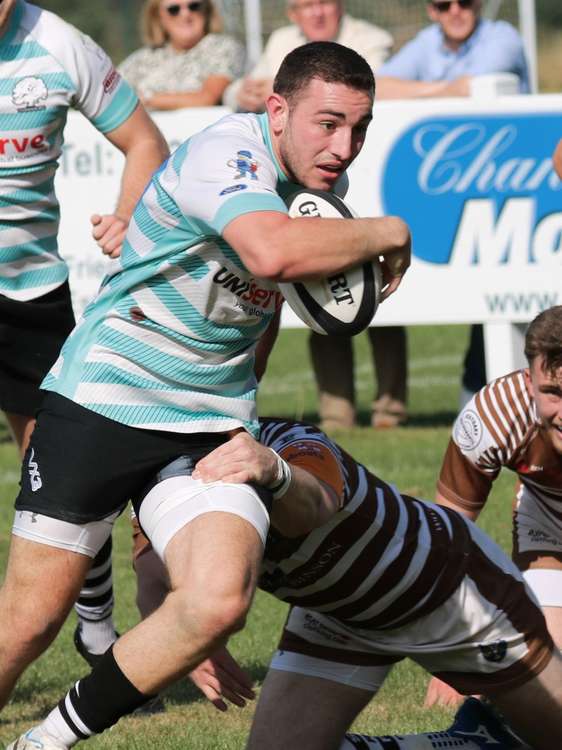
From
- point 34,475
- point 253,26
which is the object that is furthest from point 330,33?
point 34,475

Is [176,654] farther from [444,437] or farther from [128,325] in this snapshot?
[444,437]

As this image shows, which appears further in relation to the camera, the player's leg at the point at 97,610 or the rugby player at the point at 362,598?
the player's leg at the point at 97,610

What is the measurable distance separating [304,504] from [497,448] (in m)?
1.06

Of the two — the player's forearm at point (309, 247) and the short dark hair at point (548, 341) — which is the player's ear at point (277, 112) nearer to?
the player's forearm at point (309, 247)

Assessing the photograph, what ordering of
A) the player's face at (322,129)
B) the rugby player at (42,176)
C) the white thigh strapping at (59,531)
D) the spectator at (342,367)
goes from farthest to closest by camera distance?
the spectator at (342,367), the rugby player at (42,176), the white thigh strapping at (59,531), the player's face at (322,129)

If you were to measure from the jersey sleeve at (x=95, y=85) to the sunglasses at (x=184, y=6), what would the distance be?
18.6ft

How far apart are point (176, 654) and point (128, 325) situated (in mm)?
953

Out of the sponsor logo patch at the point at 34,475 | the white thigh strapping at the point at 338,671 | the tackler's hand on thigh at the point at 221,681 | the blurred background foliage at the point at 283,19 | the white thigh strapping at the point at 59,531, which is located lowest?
the blurred background foliage at the point at 283,19

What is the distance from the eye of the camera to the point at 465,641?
4.45 meters

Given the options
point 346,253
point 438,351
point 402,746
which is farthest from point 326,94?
point 438,351

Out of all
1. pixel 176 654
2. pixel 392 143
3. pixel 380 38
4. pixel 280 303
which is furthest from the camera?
pixel 380 38

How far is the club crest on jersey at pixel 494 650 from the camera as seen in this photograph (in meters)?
4.43

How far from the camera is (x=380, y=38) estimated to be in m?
11.3

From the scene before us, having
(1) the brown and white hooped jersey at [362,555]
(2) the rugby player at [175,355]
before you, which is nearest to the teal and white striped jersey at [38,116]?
(2) the rugby player at [175,355]
